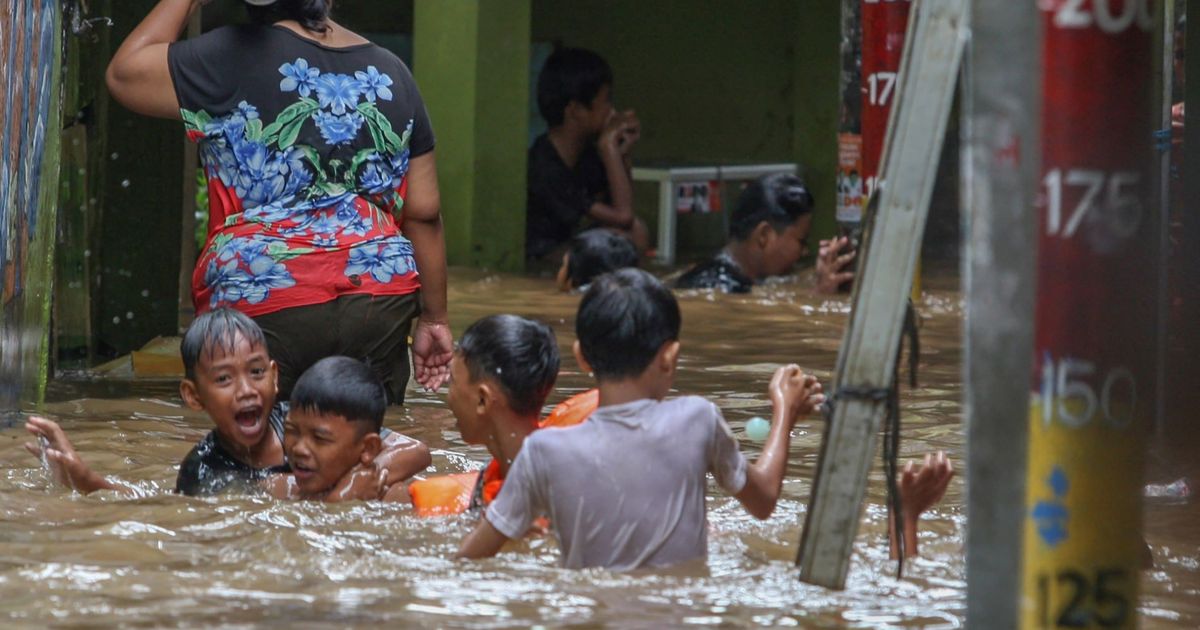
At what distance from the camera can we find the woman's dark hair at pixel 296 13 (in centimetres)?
550

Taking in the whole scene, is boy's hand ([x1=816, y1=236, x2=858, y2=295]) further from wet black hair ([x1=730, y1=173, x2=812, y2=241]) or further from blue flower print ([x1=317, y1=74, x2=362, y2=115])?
blue flower print ([x1=317, y1=74, x2=362, y2=115])

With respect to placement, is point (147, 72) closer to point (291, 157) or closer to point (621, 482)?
point (291, 157)

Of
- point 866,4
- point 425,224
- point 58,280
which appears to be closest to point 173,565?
point 425,224

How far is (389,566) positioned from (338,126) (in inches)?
56.8

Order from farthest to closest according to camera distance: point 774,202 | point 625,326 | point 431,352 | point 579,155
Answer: point 579,155, point 774,202, point 431,352, point 625,326

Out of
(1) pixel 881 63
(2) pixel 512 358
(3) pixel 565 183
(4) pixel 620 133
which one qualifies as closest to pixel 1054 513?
(2) pixel 512 358

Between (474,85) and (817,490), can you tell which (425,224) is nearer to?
(817,490)

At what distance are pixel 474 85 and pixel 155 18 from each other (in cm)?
696

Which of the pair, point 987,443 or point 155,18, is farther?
point 155,18

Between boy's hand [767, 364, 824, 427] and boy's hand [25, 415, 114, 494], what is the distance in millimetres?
1997

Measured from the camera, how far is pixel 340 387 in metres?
5.32

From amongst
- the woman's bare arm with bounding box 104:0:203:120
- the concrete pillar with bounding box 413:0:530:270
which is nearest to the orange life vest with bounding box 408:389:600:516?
the woman's bare arm with bounding box 104:0:203:120

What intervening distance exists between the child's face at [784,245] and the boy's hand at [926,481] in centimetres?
579

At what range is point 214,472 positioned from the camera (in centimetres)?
555
